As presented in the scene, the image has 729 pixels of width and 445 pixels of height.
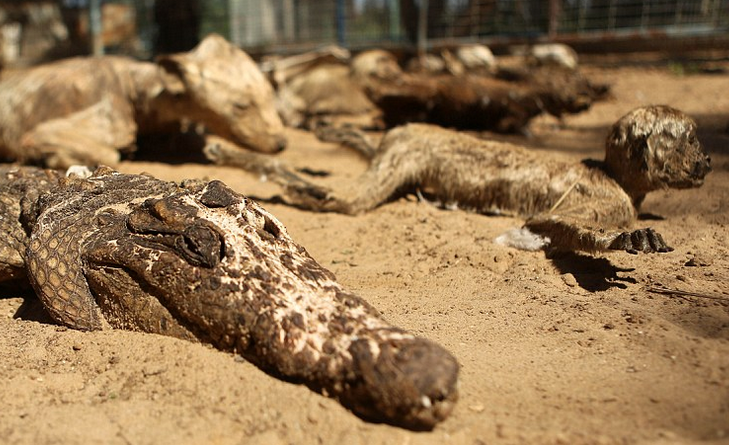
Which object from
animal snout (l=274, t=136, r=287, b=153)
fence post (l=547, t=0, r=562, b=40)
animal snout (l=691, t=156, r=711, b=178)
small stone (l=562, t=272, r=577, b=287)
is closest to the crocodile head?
small stone (l=562, t=272, r=577, b=287)

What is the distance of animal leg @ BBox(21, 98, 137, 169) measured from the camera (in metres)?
6.75

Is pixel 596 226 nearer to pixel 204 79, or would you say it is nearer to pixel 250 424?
pixel 250 424

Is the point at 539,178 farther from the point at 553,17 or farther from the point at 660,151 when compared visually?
the point at 553,17

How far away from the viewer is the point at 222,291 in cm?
277

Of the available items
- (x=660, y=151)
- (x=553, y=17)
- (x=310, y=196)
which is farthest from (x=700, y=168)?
(x=553, y=17)

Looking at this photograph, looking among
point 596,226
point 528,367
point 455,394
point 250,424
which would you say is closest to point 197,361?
point 250,424

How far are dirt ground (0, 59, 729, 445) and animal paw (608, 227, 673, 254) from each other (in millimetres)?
177

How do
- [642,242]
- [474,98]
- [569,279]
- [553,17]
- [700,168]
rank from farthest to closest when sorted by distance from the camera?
[553,17] < [474,98] < [700,168] < [569,279] < [642,242]

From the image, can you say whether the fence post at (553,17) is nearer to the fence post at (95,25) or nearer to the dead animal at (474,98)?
the dead animal at (474,98)

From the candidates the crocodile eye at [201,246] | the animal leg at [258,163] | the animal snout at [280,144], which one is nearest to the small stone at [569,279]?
the crocodile eye at [201,246]

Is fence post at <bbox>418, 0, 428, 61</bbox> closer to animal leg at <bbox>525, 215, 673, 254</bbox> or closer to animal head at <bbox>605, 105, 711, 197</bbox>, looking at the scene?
animal head at <bbox>605, 105, 711, 197</bbox>

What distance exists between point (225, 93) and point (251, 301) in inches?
188

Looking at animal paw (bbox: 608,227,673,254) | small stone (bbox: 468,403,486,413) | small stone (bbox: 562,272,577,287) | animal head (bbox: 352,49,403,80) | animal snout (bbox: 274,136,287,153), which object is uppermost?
animal head (bbox: 352,49,403,80)

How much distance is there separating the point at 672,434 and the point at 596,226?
216cm
